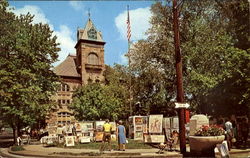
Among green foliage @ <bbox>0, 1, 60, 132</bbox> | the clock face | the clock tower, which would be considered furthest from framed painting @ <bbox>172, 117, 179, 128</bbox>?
the clock face

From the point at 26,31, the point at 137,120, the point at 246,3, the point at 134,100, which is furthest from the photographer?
the point at 134,100

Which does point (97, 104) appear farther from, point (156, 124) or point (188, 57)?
point (156, 124)

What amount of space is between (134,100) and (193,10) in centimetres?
1388

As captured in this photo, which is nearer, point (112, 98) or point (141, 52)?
point (141, 52)

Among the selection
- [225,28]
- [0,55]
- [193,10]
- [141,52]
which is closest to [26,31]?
[0,55]

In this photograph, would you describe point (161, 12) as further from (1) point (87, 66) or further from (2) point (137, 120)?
(1) point (87, 66)

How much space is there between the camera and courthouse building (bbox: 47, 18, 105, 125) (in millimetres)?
64500

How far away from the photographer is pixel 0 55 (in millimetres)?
30219

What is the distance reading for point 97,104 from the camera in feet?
159

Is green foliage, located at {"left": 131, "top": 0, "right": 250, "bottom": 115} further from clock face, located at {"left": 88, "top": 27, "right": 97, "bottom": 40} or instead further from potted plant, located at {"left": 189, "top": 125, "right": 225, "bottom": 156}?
clock face, located at {"left": 88, "top": 27, "right": 97, "bottom": 40}

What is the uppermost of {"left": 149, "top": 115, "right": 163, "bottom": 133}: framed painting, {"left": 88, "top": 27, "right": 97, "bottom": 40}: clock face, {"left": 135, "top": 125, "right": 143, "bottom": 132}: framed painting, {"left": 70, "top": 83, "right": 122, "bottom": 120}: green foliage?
{"left": 88, "top": 27, "right": 97, "bottom": 40}: clock face

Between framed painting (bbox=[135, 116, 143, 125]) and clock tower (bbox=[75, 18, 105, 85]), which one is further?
clock tower (bbox=[75, 18, 105, 85])

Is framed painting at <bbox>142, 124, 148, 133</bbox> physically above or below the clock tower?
below

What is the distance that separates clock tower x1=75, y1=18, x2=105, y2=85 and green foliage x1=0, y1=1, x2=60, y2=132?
2875cm
